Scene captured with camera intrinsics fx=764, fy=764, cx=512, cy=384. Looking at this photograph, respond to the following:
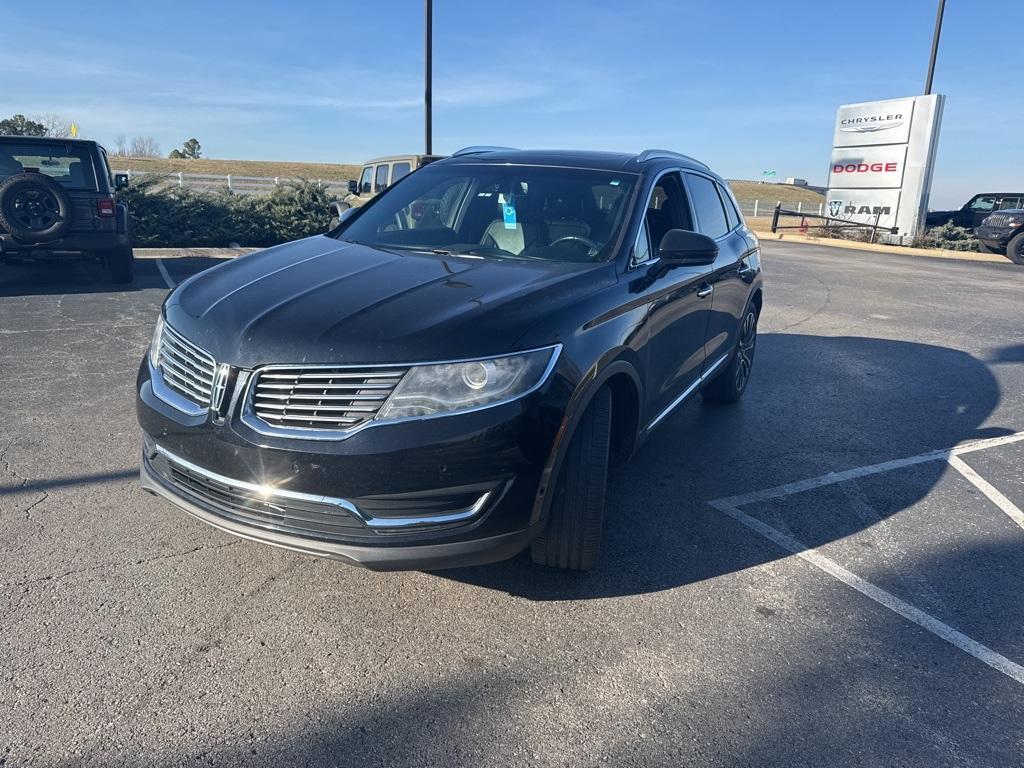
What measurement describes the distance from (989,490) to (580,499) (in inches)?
119

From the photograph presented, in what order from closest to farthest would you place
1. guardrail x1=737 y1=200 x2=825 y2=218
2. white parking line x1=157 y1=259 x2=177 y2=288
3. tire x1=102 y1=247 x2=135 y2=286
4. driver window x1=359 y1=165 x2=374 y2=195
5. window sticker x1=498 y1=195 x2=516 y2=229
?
window sticker x1=498 y1=195 x2=516 y2=229 < tire x1=102 y1=247 x2=135 y2=286 < white parking line x1=157 y1=259 x2=177 y2=288 < driver window x1=359 y1=165 x2=374 y2=195 < guardrail x1=737 y1=200 x2=825 y2=218

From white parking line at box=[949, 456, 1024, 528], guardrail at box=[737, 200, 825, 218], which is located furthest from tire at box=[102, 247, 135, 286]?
guardrail at box=[737, 200, 825, 218]

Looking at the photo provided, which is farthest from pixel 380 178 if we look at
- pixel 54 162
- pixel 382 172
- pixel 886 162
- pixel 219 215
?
pixel 886 162

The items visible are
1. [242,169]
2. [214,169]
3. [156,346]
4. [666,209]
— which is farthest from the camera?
[242,169]

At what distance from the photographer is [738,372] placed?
5.98 metres

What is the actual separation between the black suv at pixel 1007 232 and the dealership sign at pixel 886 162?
A: 2.63 metres

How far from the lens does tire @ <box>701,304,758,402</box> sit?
5820 millimetres

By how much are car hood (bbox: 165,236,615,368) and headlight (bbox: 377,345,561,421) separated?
0.15ft

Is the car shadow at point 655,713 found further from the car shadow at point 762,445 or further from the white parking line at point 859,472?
the white parking line at point 859,472

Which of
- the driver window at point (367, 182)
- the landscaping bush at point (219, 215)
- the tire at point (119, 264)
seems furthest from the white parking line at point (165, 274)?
the driver window at point (367, 182)

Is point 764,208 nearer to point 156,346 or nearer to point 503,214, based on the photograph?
point 503,214

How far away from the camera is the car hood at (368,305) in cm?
262

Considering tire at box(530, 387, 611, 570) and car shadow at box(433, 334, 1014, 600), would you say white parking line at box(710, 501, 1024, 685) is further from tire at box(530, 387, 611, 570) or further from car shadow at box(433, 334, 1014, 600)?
tire at box(530, 387, 611, 570)

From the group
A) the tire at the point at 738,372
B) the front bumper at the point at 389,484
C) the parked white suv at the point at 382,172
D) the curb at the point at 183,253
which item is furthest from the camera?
the parked white suv at the point at 382,172
